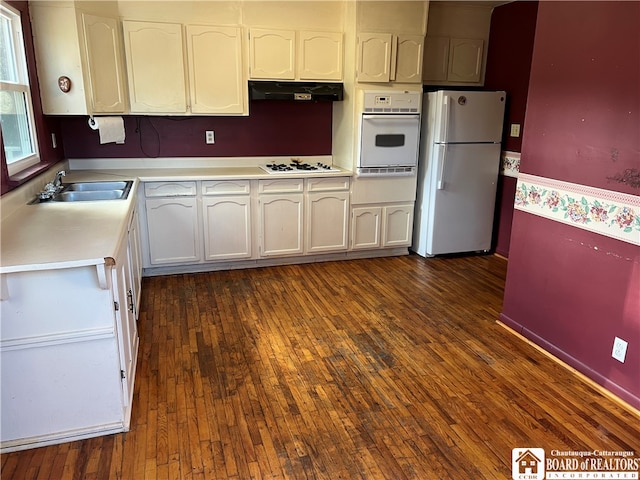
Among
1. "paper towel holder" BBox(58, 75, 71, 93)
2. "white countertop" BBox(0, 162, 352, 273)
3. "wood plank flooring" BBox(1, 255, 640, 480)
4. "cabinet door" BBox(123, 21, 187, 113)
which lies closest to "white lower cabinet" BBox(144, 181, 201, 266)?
"wood plank flooring" BBox(1, 255, 640, 480)

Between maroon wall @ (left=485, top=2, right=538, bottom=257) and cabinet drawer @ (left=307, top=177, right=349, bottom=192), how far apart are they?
66.8 inches

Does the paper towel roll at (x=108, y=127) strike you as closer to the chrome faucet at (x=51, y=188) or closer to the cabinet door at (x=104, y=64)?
the cabinet door at (x=104, y=64)

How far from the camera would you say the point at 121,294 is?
2.22 meters

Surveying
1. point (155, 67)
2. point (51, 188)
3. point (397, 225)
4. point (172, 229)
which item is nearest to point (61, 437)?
point (51, 188)

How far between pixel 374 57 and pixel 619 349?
3031mm

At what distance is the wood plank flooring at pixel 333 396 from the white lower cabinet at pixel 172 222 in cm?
38

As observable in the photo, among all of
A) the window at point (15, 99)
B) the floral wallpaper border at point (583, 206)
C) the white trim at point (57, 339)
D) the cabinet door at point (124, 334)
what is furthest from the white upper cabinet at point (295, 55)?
the white trim at point (57, 339)

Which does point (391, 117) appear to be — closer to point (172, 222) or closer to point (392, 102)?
point (392, 102)

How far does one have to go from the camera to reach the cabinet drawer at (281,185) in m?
4.16

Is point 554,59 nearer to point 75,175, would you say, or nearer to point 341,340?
point 341,340

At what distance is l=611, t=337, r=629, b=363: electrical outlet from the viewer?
241cm

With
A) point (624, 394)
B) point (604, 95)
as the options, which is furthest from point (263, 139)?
point (624, 394)

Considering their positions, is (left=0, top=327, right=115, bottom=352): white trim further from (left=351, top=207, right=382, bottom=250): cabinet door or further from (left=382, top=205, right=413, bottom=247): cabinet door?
(left=382, top=205, right=413, bottom=247): cabinet door

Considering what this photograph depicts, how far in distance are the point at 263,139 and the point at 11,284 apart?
10.1 feet
